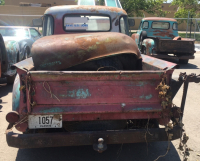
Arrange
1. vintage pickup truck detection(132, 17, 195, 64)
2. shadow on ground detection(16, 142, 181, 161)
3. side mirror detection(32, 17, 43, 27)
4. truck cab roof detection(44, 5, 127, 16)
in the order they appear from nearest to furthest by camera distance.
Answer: shadow on ground detection(16, 142, 181, 161) → truck cab roof detection(44, 5, 127, 16) → side mirror detection(32, 17, 43, 27) → vintage pickup truck detection(132, 17, 195, 64)

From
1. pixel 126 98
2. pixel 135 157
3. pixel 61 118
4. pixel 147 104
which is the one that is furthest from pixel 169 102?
pixel 61 118

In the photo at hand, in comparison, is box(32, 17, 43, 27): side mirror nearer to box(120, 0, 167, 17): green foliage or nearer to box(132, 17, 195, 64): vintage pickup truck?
box(132, 17, 195, 64): vintage pickup truck

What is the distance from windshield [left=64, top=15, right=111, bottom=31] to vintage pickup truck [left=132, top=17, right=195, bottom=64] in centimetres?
572

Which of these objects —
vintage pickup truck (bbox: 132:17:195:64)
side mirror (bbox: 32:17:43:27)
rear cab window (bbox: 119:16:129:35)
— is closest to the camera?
rear cab window (bbox: 119:16:129:35)

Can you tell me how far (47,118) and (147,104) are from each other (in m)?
1.16

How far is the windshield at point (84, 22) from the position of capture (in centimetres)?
457

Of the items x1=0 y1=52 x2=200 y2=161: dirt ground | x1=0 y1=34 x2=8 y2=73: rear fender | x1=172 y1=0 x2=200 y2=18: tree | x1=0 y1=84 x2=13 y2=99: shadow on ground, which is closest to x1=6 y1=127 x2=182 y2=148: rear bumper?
x1=0 y1=52 x2=200 y2=161: dirt ground

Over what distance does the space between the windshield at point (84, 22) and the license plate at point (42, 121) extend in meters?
2.45

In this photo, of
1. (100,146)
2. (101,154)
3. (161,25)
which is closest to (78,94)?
(100,146)

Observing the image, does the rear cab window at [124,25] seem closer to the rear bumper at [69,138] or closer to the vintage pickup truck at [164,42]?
the rear bumper at [69,138]

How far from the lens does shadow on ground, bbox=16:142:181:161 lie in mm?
3059

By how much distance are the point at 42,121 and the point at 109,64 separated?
1.21 metres

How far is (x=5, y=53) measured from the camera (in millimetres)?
6086

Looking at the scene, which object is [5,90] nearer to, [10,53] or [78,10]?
[10,53]
